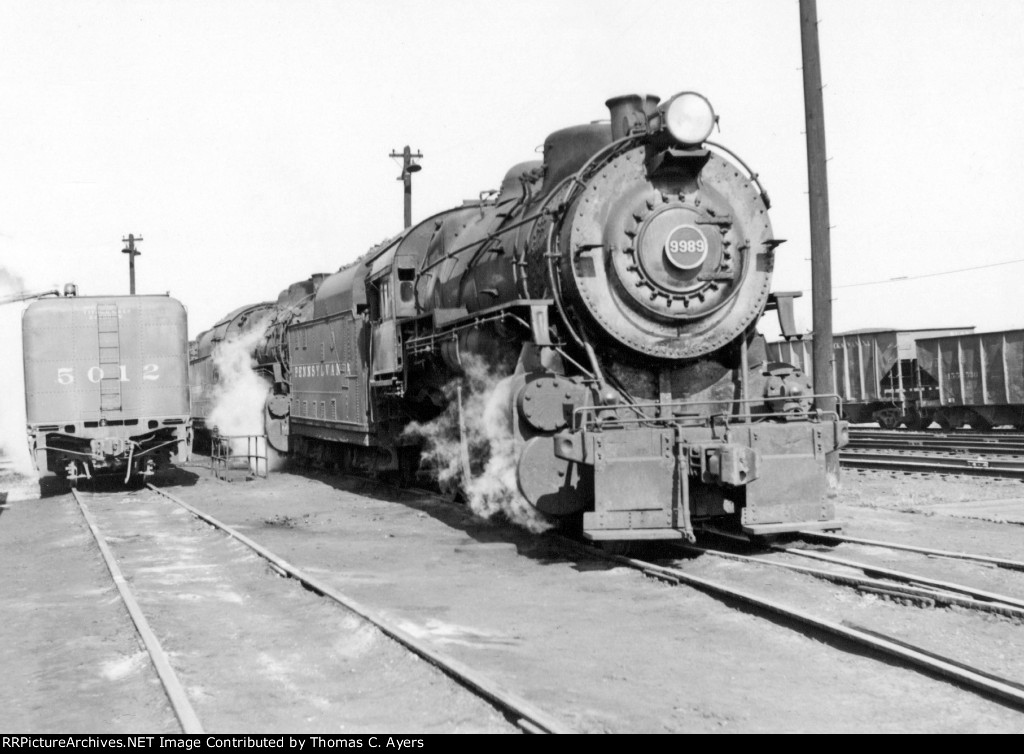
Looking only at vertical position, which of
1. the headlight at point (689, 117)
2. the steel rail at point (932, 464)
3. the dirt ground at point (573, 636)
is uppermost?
the headlight at point (689, 117)

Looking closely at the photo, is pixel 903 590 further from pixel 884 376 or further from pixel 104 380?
pixel 884 376

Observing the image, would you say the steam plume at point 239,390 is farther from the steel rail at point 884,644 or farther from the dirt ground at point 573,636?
the steel rail at point 884,644

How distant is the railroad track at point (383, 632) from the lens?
159 inches

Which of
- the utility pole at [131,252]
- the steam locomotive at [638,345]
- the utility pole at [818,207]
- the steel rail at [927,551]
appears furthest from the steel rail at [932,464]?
the utility pole at [131,252]

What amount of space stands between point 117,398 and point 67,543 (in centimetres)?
536

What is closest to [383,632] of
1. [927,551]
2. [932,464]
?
[927,551]

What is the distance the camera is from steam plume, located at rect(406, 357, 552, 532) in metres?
8.23

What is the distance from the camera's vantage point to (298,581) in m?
7.34

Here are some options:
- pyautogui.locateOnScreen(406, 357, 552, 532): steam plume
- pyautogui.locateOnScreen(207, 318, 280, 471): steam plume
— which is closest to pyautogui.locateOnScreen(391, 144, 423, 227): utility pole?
pyautogui.locateOnScreen(207, 318, 280, 471): steam plume

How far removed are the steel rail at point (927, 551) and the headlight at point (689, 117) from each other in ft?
11.6

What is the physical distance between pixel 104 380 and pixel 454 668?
39.6 ft

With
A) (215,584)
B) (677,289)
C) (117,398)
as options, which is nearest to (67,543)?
(215,584)

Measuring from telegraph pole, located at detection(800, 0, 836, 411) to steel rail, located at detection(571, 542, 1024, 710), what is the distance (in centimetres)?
602

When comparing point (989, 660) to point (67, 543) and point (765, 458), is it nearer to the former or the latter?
point (765, 458)
